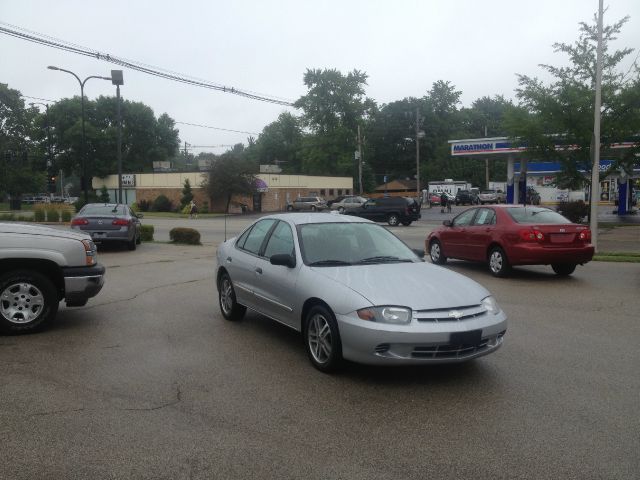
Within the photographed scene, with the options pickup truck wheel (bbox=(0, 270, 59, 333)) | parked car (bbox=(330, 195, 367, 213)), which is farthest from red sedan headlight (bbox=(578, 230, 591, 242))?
parked car (bbox=(330, 195, 367, 213))

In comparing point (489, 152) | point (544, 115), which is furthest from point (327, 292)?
point (489, 152)

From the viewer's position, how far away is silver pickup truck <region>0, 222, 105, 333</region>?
22.5 feet

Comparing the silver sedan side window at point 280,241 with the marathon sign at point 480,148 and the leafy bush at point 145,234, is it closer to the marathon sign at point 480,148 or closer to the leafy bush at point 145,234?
the leafy bush at point 145,234

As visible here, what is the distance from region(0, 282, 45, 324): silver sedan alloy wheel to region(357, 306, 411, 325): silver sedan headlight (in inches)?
164

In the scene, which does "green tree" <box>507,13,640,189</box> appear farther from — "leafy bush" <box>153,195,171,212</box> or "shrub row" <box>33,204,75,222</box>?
"leafy bush" <box>153,195,171,212</box>

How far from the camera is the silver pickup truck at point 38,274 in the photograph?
687 centimetres

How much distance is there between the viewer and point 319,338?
546cm

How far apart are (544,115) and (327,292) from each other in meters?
20.4

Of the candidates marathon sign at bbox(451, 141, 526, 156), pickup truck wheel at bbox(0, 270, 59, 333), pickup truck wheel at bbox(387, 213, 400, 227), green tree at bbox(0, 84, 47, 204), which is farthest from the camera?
green tree at bbox(0, 84, 47, 204)

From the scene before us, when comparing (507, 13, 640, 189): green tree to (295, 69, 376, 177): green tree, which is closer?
(507, 13, 640, 189): green tree

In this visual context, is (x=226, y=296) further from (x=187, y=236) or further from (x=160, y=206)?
(x=160, y=206)

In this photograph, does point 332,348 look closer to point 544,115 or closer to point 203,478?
point 203,478

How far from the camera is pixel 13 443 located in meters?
3.94

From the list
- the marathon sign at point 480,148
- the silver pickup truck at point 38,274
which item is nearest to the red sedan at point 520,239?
the silver pickup truck at point 38,274
